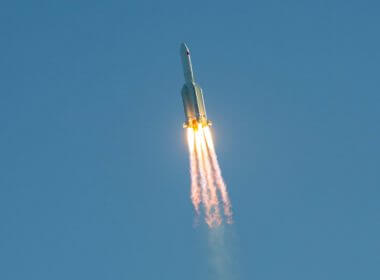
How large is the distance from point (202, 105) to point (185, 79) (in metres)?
4.43

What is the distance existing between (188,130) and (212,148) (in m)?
3.80

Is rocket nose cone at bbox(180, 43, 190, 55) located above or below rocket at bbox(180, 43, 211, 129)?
above

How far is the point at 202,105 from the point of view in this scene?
194000 mm

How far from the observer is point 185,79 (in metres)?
196

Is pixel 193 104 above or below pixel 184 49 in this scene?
below

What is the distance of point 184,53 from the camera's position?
198 metres

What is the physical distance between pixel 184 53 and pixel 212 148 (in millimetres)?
12002

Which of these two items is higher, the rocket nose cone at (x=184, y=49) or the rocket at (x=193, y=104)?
the rocket nose cone at (x=184, y=49)

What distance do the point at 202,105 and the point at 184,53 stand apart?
26.3ft

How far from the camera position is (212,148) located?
655 ft

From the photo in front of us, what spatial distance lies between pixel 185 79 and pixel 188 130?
641 centimetres

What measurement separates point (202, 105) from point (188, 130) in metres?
5.52
